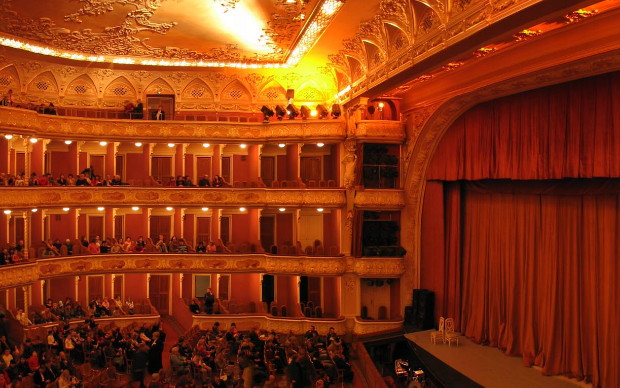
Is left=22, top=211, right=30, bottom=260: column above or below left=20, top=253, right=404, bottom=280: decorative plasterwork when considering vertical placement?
above

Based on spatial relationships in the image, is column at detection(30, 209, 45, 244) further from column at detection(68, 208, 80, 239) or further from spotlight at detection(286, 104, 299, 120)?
spotlight at detection(286, 104, 299, 120)

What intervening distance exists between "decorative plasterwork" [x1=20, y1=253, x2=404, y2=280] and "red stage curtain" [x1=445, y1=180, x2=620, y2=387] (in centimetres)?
285

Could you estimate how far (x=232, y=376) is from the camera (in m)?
14.3

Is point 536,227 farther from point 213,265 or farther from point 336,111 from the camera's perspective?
point 213,265

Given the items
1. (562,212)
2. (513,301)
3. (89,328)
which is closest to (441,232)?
(513,301)

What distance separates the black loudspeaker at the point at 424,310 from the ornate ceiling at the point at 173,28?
8947 mm

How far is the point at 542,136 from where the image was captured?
14.9m

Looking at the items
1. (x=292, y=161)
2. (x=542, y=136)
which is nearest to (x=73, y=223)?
(x=292, y=161)

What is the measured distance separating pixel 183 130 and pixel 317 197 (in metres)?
5.92

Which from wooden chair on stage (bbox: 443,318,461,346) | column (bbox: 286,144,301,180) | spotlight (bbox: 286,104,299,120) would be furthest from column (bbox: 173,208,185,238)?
wooden chair on stage (bbox: 443,318,461,346)

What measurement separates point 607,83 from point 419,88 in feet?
22.1

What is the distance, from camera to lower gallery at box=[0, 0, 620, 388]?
1374 cm

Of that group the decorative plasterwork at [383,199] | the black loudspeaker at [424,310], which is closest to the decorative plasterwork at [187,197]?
the decorative plasterwork at [383,199]

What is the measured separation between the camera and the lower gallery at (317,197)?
1374cm
